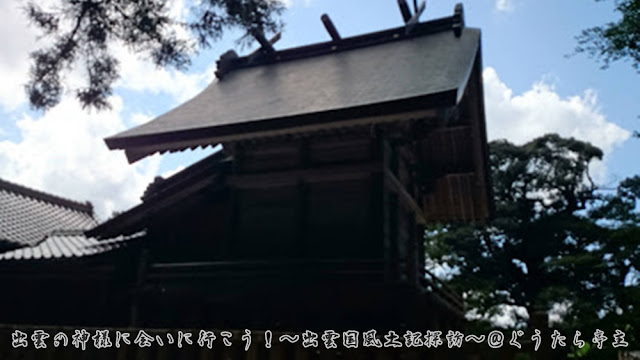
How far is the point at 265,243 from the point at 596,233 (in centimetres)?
1972

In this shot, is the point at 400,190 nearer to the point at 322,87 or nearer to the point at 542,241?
the point at 322,87

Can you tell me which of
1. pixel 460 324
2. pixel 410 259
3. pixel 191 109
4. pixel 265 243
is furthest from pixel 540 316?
pixel 460 324

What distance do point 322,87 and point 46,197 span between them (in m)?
12.2

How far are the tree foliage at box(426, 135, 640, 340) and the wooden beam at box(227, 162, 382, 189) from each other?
16332mm

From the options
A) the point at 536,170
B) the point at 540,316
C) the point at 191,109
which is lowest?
the point at 540,316

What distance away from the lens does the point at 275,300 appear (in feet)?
25.7

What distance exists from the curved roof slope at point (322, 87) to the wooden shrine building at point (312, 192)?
0.03 m

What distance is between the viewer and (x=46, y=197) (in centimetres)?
1675

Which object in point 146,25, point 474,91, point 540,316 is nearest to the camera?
point 540,316

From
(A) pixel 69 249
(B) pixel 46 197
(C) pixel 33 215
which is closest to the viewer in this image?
(A) pixel 69 249

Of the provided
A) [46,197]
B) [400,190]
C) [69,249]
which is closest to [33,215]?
[46,197]

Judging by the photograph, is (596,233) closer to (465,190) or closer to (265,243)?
(465,190)

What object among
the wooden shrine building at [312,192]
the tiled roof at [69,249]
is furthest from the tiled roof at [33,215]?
the wooden shrine building at [312,192]

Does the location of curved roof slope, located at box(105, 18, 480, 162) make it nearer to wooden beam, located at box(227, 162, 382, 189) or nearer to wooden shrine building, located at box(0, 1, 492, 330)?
wooden shrine building, located at box(0, 1, 492, 330)
